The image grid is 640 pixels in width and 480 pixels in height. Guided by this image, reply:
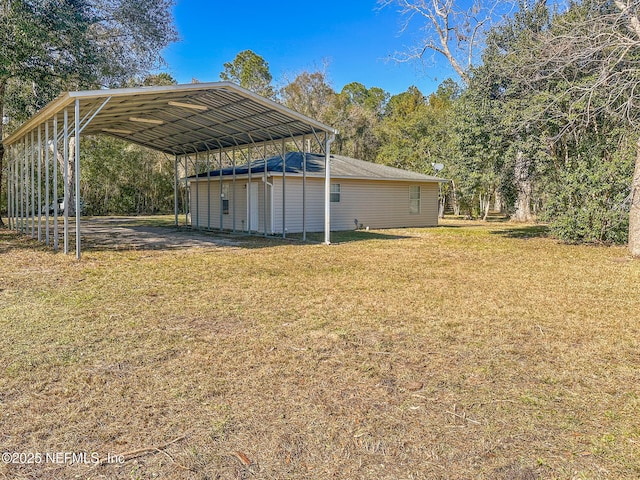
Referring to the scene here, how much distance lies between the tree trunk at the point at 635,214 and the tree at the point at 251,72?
29.0 meters

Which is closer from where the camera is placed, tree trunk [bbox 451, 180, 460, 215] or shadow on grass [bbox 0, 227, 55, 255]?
shadow on grass [bbox 0, 227, 55, 255]

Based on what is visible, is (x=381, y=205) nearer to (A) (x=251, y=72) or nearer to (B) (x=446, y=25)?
(B) (x=446, y=25)

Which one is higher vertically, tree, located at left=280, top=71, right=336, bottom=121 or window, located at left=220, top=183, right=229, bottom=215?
tree, located at left=280, top=71, right=336, bottom=121

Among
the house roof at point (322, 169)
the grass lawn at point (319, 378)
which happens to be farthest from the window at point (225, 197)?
the grass lawn at point (319, 378)

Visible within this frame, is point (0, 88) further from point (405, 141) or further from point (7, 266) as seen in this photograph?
point (405, 141)

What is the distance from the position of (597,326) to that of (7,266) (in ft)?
27.9

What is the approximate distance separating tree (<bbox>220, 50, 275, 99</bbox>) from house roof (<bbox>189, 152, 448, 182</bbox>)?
18.7 metres

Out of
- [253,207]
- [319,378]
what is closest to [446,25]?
[253,207]

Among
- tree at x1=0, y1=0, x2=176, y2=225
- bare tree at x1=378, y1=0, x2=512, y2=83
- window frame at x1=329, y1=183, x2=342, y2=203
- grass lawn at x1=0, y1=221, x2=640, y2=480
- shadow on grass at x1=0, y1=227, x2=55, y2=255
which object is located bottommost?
grass lawn at x1=0, y1=221, x2=640, y2=480

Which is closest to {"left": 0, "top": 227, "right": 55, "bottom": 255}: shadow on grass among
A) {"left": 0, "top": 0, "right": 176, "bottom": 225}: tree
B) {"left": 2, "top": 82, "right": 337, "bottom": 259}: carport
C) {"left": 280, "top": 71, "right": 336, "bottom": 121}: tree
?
{"left": 2, "top": 82, "right": 337, "bottom": 259}: carport

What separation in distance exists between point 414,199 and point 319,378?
1660cm

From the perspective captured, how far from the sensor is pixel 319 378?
124 inches

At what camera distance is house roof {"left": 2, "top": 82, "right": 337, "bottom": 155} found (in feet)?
29.3

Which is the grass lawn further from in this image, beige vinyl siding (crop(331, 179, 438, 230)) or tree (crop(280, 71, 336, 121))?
tree (crop(280, 71, 336, 121))
